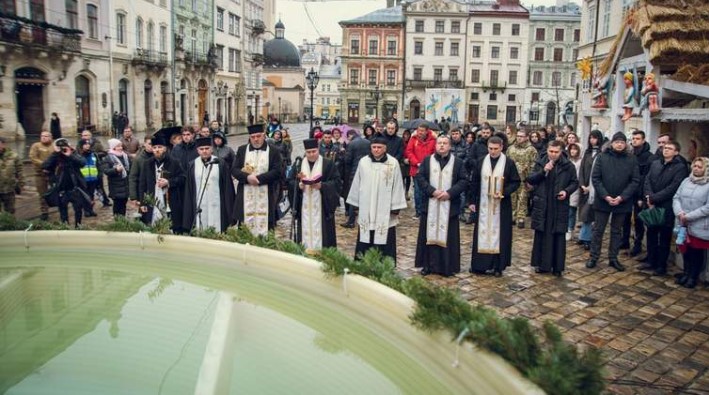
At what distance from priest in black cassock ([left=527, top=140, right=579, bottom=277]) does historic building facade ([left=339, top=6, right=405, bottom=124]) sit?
61.8m

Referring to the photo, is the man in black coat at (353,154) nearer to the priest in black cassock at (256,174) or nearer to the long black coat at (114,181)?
the priest in black cassock at (256,174)

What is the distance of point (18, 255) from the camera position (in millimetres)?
6445

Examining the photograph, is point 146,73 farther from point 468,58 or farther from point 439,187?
point 468,58

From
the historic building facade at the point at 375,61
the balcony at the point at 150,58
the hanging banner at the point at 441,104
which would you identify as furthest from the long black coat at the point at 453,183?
the historic building facade at the point at 375,61

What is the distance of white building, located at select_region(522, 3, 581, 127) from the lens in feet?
226

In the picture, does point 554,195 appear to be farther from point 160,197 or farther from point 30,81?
point 30,81

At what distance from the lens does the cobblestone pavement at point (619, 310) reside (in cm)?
496

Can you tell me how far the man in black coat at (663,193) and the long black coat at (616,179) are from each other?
0.22 meters

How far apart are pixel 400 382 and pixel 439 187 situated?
4.16 m

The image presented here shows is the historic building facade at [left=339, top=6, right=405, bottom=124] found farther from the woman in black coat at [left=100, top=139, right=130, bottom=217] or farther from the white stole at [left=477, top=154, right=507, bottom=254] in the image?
the white stole at [left=477, top=154, right=507, bottom=254]

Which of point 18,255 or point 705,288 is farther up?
point 18,255

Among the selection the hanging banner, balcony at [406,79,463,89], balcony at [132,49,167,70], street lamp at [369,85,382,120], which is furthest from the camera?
street lamp at [369,85,382,120]

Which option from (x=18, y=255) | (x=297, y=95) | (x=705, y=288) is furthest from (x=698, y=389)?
(x=297, y=95)

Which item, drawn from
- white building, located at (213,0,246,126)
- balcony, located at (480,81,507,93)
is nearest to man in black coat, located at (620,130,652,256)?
white building, located at (213,0,246,126)
